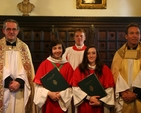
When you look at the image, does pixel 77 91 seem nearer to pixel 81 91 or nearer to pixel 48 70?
pixel 81 91

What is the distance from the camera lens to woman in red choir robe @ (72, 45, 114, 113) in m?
2.69

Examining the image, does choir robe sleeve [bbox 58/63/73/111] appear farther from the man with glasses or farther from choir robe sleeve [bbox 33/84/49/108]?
the man with glasses

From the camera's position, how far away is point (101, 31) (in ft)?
15.9

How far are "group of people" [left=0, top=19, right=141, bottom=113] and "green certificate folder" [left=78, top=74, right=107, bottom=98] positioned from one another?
0.04 meters

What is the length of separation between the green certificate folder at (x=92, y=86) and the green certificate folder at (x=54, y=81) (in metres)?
0.23

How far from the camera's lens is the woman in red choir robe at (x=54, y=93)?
107 inches

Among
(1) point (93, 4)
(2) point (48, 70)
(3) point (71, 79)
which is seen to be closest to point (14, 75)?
(2) point (48, 70)

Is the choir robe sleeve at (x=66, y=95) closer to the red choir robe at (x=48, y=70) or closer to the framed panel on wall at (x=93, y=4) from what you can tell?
the red choir robe at (x=48, y=70)

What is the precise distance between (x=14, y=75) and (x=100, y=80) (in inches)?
48.0

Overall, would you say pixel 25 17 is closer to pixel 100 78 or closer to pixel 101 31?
pixel 101 31

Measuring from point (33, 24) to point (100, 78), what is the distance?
2483mm

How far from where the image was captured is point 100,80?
2775 millimetres

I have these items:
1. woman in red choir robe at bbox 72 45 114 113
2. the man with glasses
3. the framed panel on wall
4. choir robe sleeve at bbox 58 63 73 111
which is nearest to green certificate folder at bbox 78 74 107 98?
woman in red choir robe at bbox 72 45 114 113

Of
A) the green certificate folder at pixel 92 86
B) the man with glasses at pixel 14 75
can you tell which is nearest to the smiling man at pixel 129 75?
the green certificate folder at pixel 92 86
